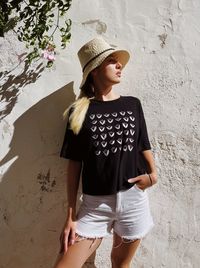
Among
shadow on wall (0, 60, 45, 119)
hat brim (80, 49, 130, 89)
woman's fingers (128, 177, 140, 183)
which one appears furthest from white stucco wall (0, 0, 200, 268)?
woman's fingers (128, 177, 140, 183)

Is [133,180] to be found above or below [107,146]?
below

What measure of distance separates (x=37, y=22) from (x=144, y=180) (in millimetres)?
1092

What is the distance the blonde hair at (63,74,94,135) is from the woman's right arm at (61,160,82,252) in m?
0.22

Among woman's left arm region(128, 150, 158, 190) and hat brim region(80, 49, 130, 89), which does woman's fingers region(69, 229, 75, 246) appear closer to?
woman's left arm region(128, 150, 158, 190)

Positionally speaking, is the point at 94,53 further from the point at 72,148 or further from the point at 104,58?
the point at 72,148

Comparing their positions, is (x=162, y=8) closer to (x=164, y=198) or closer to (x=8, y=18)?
(x=8, y=18)

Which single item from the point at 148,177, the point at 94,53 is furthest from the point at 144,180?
the point at 94,53

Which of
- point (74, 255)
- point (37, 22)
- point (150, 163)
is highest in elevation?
point (37, 22)

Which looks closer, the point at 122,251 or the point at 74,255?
the point at 74,255

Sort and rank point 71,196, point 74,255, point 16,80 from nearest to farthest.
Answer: point 74,255 < point 71,196 < point 16,80

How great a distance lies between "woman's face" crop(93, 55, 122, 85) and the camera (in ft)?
8.20

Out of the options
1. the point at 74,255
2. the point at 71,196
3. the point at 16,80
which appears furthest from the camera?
the point at 16,80

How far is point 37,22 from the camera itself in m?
2.61

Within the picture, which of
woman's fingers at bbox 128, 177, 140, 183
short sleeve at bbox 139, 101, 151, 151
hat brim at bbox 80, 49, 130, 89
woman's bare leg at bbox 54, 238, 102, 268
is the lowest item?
woman's bare leg at bbox 54, 238, 102, 268
